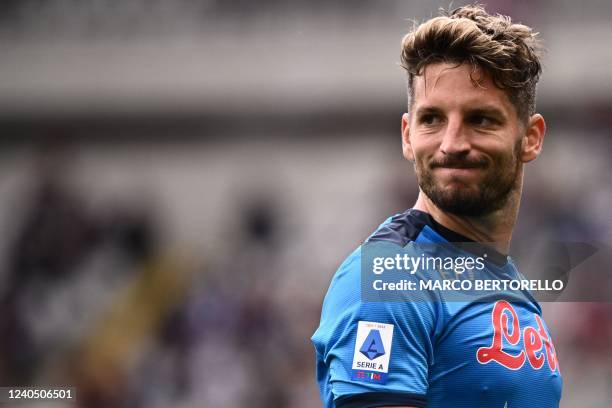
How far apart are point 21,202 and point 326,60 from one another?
3.47 meters

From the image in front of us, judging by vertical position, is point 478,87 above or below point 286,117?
below

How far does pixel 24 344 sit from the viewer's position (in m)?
8.77

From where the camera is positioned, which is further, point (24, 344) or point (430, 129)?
point (24, 344)

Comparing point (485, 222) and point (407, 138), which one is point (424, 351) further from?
point (407, 138)

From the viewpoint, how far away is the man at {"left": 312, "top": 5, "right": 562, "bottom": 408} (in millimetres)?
Answer: 2146

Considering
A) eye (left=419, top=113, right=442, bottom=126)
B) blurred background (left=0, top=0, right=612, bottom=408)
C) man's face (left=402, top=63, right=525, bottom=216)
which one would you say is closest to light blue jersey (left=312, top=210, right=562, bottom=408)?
man's face (left=402, top=63, right=525, bottom=216)

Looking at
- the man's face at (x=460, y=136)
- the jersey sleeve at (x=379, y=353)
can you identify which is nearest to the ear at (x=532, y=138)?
the man's face at (x=460, y=136)

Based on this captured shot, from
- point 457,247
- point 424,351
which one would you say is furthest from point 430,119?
point 424,351

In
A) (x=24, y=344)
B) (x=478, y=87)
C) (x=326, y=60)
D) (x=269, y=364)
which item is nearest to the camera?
(x=478, y=87)

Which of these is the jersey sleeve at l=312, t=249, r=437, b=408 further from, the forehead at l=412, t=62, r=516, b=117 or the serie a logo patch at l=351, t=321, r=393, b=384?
the forehead at l=412, t=62, r=516, b=117

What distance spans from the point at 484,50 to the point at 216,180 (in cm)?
840

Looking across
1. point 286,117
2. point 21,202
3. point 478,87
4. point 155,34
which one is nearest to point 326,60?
point 286,117

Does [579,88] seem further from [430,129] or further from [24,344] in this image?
[430,129]

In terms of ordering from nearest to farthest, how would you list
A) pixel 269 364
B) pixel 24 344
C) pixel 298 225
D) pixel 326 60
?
pixel 269 364 → pixel 24 344 → pixel 298 225 → pixel 326 60
